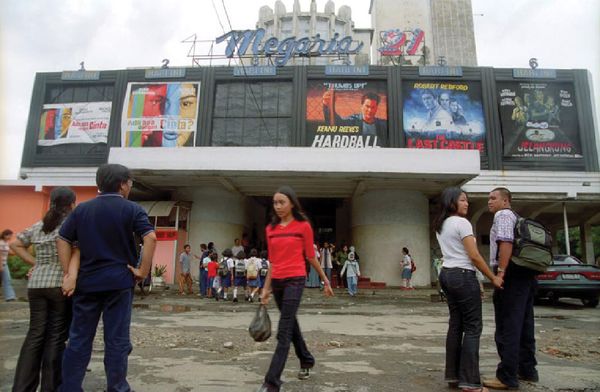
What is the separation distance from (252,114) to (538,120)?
12548mm

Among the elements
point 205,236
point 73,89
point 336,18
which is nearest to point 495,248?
point 205,236

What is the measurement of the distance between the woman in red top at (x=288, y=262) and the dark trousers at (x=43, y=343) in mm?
1558

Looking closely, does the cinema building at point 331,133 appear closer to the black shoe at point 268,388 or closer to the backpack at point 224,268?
the backpack at point 224,268

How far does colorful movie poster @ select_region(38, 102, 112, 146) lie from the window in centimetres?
520

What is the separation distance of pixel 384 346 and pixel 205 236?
12161mm

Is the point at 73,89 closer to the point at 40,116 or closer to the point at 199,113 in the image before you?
the point at 40,116

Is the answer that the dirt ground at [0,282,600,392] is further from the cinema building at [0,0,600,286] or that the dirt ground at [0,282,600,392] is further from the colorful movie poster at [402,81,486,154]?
the colorful movie poster at [402,81,486,154]

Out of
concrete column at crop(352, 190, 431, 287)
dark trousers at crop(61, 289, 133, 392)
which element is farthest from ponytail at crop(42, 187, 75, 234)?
concrete column at crop(352, 190, 431, 287)

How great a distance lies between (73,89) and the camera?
19.4 metres

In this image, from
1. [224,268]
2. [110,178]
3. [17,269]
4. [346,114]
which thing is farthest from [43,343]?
[346,114]

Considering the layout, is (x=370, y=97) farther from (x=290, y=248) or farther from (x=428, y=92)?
(x=290, y=248)

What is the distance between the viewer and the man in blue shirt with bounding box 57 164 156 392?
9.30 ft

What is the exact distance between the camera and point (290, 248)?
354 centimetres

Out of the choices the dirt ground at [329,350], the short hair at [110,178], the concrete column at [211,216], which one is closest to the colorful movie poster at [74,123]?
the concrete column at [211,216]
